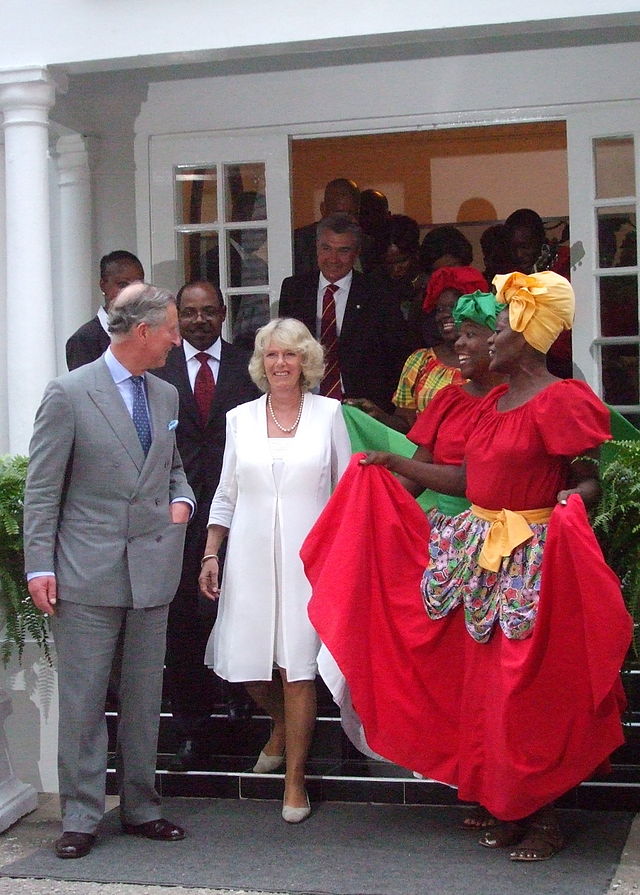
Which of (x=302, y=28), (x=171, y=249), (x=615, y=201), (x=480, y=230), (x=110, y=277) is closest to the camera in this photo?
(x=302, y=28)

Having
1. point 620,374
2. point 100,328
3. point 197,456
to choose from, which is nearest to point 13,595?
point 197,456

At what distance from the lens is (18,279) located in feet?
23.1

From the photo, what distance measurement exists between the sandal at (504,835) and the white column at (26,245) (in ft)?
10.7

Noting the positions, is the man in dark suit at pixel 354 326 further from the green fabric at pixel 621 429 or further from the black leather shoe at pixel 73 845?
the black leather shoe at pixel 73 845

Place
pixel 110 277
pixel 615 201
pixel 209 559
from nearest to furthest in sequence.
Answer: pixel 209 559 < pixel 110 277 < pixel 615 201

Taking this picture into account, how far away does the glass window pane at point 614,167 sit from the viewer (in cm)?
780

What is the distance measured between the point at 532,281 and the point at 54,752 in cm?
298

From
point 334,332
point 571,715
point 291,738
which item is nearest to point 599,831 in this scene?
point 571,715

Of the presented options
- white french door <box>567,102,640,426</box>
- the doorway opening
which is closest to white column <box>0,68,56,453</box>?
white french door <box>567,102,640,426</box>

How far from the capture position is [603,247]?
7.90m

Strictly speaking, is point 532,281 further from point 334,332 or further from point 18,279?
point 18,279

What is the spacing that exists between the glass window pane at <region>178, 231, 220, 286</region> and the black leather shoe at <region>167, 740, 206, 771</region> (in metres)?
3.48

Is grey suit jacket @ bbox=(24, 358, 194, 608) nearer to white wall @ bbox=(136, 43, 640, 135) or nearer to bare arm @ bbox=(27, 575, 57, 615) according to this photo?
bare arm @ bbox=(27, 575, 57, 615)

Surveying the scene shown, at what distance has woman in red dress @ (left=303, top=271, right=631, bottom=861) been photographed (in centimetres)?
468
